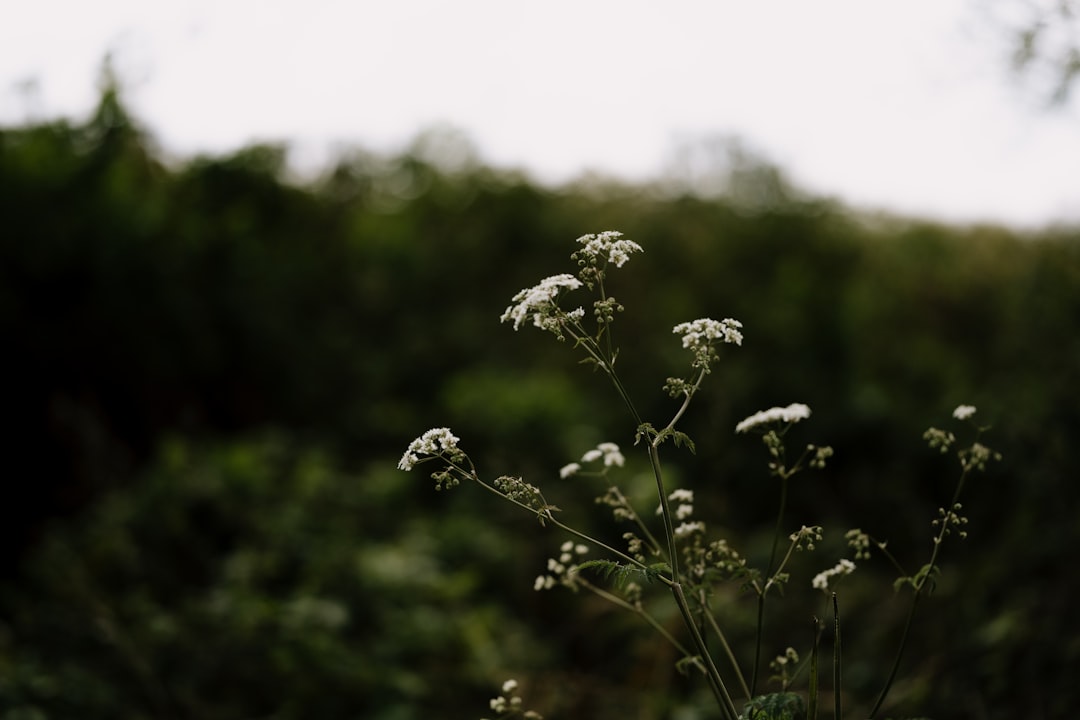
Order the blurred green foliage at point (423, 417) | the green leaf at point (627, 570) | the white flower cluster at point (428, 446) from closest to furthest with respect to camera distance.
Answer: the green leaf at point (627, 570)
the white flower cluster at point (428, 446)
the blurred green foliage at point (423, 417)

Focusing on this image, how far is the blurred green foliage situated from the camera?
3619 millimetres

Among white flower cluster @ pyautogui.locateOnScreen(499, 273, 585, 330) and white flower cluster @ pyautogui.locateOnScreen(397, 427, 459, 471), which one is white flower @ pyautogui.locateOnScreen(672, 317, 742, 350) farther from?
white flower cluster @ pyautogui.locateOnScreen(397, 427, 459, 471)

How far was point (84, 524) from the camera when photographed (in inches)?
194

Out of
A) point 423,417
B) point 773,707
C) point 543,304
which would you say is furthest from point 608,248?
point 423,417

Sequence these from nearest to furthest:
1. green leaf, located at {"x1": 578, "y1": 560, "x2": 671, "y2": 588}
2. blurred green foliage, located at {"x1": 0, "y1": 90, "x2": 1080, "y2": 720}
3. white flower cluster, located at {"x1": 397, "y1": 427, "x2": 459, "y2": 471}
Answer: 1. green leaf, located at {"x1": 578, "y1": 560, "x2": 671, "y2": 588}
2. white flower cluster, located at {"x1": 397, "y1": 427, "x2": 459, "y2": 471}
3. blurred green foliage, located at {"x1": 0, "y1": 90, "x2": 1080, "y2": 720}

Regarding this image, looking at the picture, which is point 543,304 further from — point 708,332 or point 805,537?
point 805,537

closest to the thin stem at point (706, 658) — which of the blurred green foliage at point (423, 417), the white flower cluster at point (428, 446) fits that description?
the white flower cluster at point (428, 446)

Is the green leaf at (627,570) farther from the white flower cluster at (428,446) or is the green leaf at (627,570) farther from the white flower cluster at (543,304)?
the white flower cluster at (543,304)

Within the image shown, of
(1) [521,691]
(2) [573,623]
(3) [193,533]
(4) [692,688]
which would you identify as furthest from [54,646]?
(4) [692,688]

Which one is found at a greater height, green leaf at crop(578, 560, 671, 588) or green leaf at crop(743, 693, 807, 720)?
green leaf at crop(578, 560, 671, 588)

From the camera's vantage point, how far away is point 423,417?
6707 mm

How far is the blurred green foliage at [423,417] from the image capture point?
11.9 feet

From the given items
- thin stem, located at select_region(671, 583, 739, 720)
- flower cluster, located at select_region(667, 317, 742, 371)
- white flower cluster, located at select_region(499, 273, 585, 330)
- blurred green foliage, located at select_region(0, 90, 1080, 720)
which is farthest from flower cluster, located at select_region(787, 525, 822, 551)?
blurred green foliage, located at select_region(0, 90, 1080, 720)

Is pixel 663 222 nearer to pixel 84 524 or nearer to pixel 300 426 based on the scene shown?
pixel 300 426
